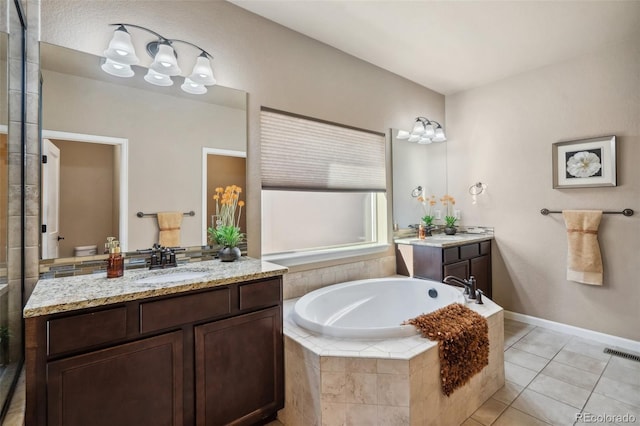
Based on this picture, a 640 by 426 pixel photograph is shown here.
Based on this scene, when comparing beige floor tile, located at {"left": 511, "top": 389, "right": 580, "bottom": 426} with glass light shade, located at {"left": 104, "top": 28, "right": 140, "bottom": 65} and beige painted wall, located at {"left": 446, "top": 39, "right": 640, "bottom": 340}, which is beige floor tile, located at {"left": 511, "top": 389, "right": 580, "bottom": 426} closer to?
beige painted wall, located at {"left": 446, "top": 39, "right": 640, "bottom": 340}

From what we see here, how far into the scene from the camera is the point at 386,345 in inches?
64.9

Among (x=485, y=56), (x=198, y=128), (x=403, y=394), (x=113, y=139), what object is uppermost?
(x=485, y=56)

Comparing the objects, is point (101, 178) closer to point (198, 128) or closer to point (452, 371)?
point (198, 128)

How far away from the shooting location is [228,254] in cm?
203

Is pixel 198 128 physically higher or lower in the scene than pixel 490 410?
higher

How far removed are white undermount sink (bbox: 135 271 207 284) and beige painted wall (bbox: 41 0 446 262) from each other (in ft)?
2.00

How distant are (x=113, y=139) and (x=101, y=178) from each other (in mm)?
237

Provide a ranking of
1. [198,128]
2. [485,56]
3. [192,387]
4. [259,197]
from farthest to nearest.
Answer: [485,56], [259,197], [198,128], [192,387]

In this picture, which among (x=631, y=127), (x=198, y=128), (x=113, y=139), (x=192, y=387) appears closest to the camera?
(x=192, y=387)

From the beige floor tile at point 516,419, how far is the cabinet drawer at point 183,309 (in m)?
1.77

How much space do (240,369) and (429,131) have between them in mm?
3168

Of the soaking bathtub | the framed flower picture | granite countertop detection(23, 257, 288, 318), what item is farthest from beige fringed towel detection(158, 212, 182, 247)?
the framed flower picture

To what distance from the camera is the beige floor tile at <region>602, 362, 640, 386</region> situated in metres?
2.24

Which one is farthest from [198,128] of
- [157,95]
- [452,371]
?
[452,371]
